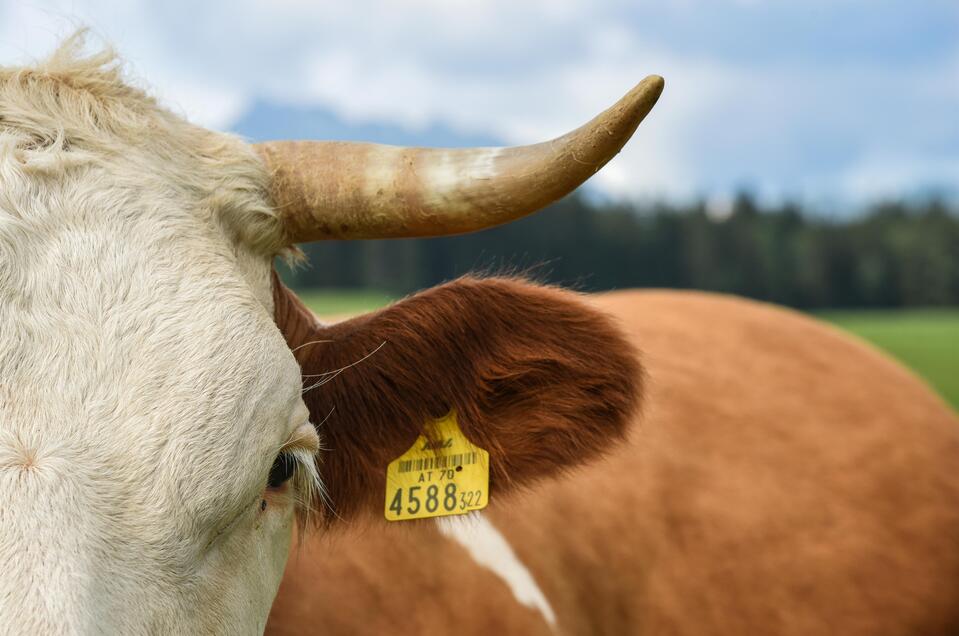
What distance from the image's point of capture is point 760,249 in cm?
7812

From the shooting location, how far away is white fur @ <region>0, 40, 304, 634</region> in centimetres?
168

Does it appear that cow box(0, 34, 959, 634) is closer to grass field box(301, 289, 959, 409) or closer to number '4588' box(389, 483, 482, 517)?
number '4588' box(389, 483, 482, 517)

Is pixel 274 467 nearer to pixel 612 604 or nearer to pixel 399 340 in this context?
pixel 399 340

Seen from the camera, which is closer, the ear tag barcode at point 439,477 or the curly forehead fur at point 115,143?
the curly forehead fur at point 115,143

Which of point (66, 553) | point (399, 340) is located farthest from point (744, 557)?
point (66, 553)

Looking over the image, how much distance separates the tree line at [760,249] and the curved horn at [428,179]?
2670 inches

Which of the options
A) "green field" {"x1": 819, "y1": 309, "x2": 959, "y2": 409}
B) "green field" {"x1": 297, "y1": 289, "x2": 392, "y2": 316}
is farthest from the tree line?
"green field" {"x1": 819, "y1": 309, "x2": 959, "y2": 409}

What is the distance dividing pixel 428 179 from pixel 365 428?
0.69 m

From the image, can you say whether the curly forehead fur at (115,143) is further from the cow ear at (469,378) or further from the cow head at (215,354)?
the cow ear at (469,378)

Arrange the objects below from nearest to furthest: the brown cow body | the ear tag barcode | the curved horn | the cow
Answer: the cow
the curved horn
the ear tag barcode
the brown cow body

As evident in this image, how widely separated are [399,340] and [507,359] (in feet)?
0.95

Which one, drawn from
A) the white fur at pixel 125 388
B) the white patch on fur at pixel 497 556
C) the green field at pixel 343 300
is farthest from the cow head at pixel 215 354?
the green field at pixel 343 300

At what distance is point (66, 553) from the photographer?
5.39 feet

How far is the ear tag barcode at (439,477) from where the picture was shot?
2703mm
